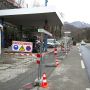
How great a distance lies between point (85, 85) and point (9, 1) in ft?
138

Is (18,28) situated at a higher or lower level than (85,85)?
higher

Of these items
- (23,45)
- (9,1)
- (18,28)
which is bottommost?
(23,45)

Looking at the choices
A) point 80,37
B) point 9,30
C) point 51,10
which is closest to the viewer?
point 51,10

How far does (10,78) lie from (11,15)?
23710 millimetres

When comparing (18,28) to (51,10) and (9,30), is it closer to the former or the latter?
(9,30)

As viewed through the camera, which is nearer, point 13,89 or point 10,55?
point 13,89

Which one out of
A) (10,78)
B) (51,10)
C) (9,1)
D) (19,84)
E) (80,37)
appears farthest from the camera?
(80,37)

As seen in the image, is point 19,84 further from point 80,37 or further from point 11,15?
point 80,37

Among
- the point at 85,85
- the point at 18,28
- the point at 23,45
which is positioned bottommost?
the point at 85,85

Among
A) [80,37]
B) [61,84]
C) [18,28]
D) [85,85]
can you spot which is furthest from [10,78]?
[80,37]

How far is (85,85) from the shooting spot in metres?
12.2

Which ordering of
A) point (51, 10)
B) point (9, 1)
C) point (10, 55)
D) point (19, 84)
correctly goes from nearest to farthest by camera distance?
1. point (19, 84)
2. point (10, 55)
3. point (51, 10)
4. point (9, 1)

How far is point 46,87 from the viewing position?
11.5 m

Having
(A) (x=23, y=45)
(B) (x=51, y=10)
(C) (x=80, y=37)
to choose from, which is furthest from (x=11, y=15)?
(C) (x=80, y=37)
